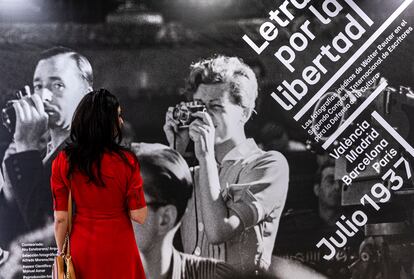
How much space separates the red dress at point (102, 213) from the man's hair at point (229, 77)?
140cm

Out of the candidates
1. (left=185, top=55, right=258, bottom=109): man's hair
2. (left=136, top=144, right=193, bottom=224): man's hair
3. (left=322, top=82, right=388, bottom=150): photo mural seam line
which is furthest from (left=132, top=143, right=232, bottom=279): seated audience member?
(left=322, top=82, right=388, bottom=150): photo mural seam line

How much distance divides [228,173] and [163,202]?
442 mm

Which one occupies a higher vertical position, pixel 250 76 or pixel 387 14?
pixel 387 14

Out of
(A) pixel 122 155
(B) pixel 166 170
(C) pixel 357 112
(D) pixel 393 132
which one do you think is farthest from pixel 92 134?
(D) pixel 393 132

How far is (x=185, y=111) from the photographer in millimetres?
3561

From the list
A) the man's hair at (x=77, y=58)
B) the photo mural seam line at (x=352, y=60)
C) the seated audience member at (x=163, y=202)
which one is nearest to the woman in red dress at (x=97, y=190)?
the seated audience member at (x=163, y=202)

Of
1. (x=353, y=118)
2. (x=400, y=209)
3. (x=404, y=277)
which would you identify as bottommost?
(x=404, y=277)

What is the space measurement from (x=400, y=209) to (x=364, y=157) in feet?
1.32

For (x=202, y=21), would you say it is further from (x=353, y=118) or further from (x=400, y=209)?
(x=400, y=209)

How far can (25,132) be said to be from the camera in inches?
140

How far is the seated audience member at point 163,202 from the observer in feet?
11.6

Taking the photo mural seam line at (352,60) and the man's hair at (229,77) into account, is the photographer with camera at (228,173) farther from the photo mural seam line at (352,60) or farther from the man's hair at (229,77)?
the photo mural seam line at (352,60)

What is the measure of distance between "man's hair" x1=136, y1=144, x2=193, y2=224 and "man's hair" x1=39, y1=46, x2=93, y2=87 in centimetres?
54

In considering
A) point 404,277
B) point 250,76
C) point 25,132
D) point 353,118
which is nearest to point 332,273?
point 404,277
